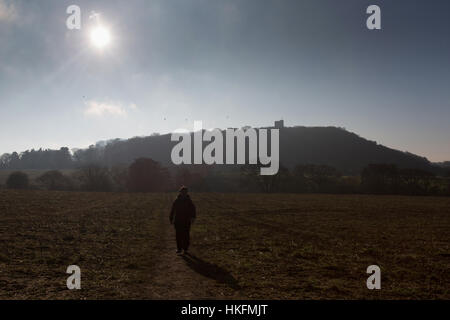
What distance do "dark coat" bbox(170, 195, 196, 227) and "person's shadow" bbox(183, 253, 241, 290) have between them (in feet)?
5.33

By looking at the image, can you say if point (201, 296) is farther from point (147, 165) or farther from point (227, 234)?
point (147, 165)

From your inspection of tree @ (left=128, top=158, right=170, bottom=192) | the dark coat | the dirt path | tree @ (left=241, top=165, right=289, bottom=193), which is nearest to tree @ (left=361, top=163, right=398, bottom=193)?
tree @ (left=241, top=165, right=289, bottom=193)

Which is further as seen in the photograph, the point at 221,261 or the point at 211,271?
the point at 221,261

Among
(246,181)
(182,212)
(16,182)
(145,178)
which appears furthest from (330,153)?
(182,212)

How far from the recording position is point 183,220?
1548 cm

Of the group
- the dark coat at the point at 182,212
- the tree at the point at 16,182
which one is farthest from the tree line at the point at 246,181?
the dark coat at the point at 182,212

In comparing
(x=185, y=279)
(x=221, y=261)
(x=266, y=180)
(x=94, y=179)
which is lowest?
(x=221, y=261)

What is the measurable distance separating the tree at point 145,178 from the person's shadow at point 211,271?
273 ft

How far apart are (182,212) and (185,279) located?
4.98 meters

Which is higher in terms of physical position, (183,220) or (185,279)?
(183,220)

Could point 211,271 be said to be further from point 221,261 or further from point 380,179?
point 380,179

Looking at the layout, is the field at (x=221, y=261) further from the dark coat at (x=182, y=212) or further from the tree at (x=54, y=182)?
the tree at (x=54, y=182)

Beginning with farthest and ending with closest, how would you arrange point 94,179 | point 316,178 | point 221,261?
point 316,178 → point 94,179 → point 221,261

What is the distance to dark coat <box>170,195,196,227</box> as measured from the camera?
15.5 meters
